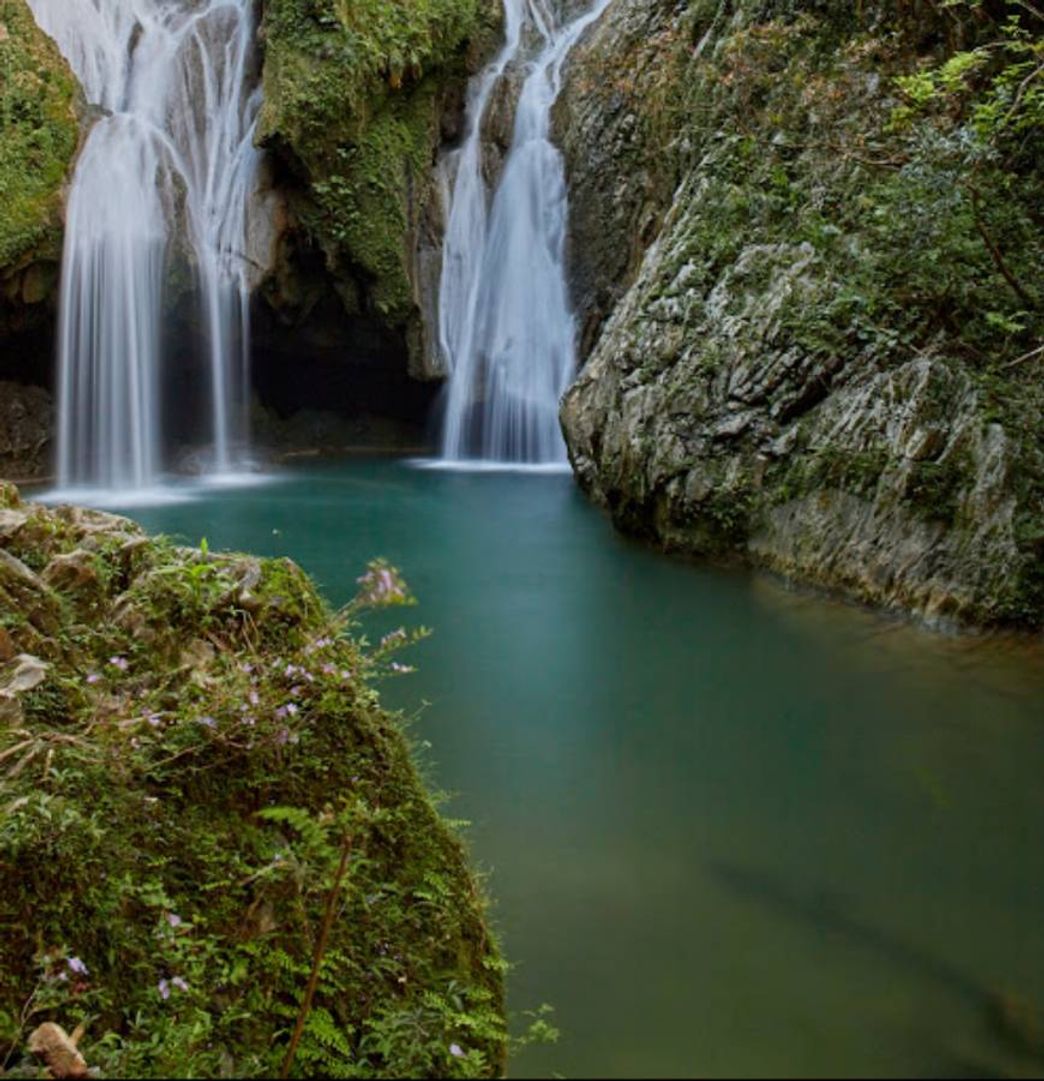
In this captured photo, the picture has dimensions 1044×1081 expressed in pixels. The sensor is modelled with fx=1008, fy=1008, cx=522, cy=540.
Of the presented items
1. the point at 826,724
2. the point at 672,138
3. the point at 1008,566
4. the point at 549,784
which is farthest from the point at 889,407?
the point at 672,138

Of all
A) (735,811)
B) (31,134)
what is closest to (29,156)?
(31,134)

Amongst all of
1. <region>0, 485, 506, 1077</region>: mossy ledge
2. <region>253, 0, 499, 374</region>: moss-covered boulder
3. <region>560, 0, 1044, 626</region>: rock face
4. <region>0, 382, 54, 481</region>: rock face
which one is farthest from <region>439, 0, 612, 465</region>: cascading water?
<region>0, 485, 506, 1077</region>: mossy ledge

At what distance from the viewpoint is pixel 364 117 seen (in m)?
15.9

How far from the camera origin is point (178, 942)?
8.15ft

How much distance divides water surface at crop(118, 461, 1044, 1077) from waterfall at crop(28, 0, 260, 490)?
23.3 feet

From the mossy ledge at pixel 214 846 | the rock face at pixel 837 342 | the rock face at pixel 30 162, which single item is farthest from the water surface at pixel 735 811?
the rock face at pixel 30 162

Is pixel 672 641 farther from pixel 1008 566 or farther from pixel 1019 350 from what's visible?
pixel 1019 350

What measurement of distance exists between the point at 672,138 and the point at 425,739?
390 inches

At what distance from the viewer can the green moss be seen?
13719 mm

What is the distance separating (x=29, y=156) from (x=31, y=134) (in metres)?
0.34

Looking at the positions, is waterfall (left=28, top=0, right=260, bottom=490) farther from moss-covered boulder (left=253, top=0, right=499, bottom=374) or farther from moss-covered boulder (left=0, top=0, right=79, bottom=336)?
moss-covered boulder (left=253, top=0, right=499, bottom=374)

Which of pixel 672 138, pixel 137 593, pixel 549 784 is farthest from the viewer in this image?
pixel 672 138

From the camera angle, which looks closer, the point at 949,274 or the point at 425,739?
the point at 425,739

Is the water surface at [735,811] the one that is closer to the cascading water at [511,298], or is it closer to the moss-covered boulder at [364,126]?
the cascading water at [511,298]
